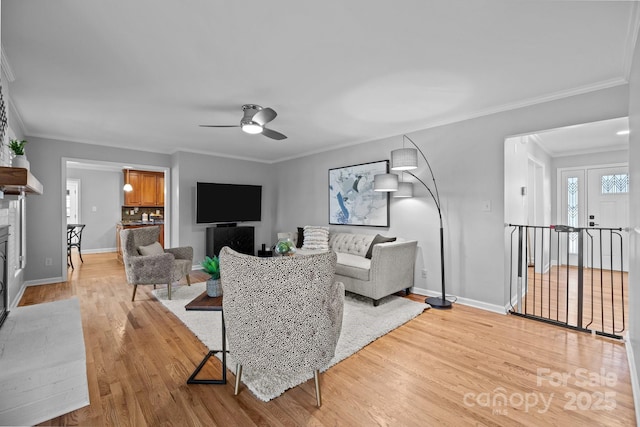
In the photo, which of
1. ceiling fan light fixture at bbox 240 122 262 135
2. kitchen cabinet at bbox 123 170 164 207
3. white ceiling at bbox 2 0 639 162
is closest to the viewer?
white ceiling at bbox 2 0 639 162

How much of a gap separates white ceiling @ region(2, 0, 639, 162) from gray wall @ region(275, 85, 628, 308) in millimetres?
172

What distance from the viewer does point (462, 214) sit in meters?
3.72

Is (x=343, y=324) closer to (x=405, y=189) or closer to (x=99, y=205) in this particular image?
(x=405, y=189)

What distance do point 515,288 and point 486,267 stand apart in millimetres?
665

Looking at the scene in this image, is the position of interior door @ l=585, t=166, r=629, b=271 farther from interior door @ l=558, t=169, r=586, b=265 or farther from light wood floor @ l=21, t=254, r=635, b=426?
light wood floor @ l=21, t=254, r=635, b=426

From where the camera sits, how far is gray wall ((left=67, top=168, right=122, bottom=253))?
764 centimetres

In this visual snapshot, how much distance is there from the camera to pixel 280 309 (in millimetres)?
1674

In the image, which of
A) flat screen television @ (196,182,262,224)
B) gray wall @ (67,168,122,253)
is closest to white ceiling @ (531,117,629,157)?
flat screen television @ (196,182,262,224)

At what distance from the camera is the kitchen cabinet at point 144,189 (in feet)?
24.9

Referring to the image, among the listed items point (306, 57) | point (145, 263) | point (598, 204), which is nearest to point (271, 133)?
point (306, 57)

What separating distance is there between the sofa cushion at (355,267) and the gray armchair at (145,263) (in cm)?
215

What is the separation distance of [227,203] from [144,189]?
10.8ft

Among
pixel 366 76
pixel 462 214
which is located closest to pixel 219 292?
pixel 366 76

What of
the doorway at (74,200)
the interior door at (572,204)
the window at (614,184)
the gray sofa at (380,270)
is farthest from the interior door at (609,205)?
the doorway at (74,200)
